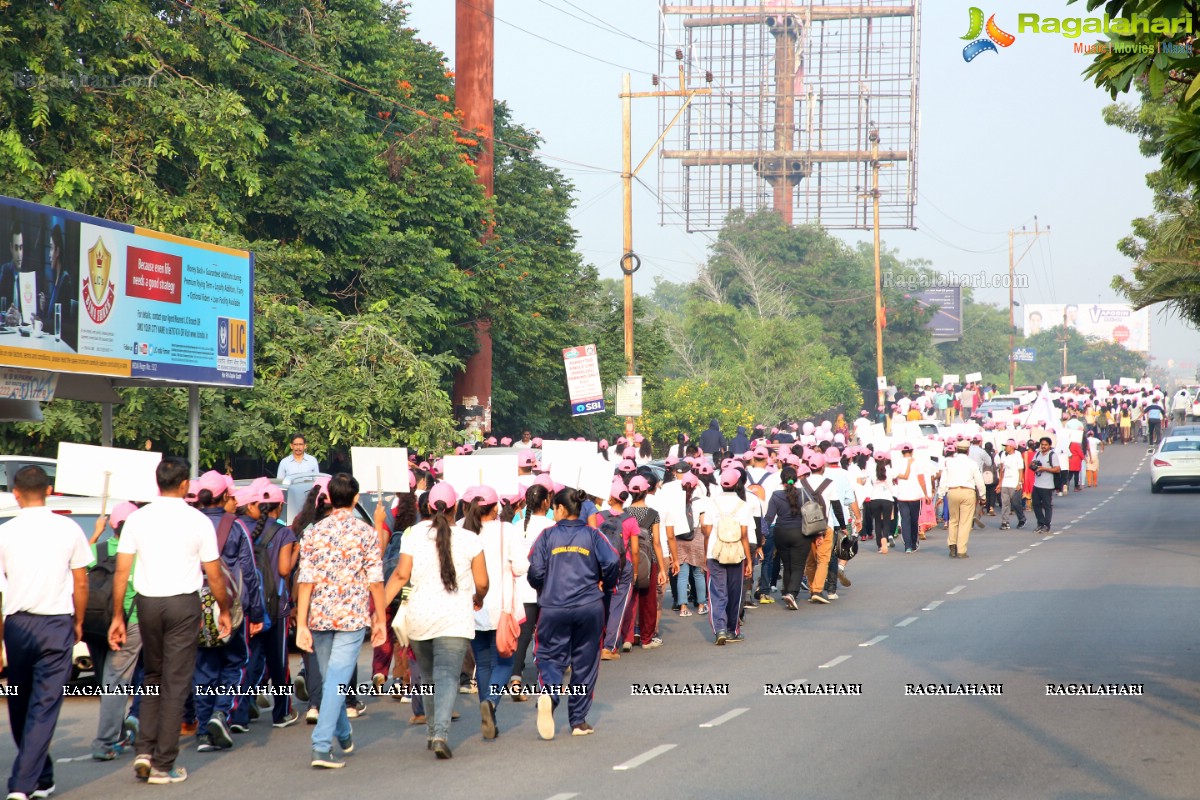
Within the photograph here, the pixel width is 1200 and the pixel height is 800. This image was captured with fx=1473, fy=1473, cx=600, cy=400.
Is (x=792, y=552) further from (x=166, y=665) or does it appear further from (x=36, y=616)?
(x=36, y=616)

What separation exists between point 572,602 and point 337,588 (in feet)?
5.49

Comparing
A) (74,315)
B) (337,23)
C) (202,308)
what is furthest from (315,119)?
(74,315)

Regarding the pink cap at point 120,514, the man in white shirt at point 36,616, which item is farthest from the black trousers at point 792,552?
the man in white shirt at point 36,616

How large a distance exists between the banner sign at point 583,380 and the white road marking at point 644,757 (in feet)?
67.3

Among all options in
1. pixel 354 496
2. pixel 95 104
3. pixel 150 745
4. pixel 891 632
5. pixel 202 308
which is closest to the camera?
pixel 150 745

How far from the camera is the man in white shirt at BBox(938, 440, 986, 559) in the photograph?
23.8m

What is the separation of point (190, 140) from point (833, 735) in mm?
18183

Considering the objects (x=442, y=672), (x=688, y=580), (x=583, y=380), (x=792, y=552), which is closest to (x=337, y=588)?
(x=442, y=672)

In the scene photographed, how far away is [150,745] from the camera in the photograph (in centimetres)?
862

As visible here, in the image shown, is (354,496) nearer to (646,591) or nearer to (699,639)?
(646,591)

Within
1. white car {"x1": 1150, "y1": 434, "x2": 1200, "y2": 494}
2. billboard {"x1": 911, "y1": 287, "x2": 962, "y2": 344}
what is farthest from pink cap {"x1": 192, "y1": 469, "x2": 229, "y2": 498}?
billboard {"x1": 911, "y1": 287, "x2": 962, "y2": 344}

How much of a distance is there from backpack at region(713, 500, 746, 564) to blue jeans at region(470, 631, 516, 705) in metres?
4.23

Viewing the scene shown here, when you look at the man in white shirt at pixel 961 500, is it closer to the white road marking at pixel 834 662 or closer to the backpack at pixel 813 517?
the backpack at pixel 813 517

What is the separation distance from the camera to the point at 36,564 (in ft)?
26.5
